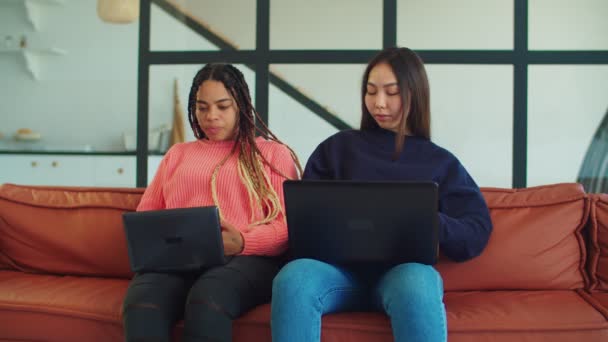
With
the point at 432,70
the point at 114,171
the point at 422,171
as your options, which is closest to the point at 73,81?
the point at 114,171

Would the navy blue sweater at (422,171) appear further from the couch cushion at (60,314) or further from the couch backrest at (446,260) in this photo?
the couch cushion at (60,314)

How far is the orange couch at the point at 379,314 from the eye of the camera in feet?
4.47

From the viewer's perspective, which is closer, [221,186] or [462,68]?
[221,186]

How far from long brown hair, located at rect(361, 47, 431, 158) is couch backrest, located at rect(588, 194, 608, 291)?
50 cm

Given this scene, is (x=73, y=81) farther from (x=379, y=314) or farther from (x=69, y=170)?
(x=379, y=314)

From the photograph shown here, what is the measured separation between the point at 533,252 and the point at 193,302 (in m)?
0.93

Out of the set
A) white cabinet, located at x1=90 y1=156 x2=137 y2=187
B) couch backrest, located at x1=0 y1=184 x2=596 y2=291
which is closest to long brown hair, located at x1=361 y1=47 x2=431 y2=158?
couch backrest, located at x1=0 y1=184 x2=596 y2=291

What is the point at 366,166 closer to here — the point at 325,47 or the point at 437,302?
the point at 437,302

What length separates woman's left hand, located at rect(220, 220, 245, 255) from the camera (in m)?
1.56

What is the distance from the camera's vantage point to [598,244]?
5.48ft

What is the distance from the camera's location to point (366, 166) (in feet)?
5.46

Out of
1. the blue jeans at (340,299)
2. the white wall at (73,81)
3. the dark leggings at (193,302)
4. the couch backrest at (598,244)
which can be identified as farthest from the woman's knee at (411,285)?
the white wall at (73,81)

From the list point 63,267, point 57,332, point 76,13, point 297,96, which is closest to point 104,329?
point 57,332

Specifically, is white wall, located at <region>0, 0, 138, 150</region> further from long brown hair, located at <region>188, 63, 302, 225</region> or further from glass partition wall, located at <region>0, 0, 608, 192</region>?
long brown hair, located at <region>188, 63, 302, 225</region>
